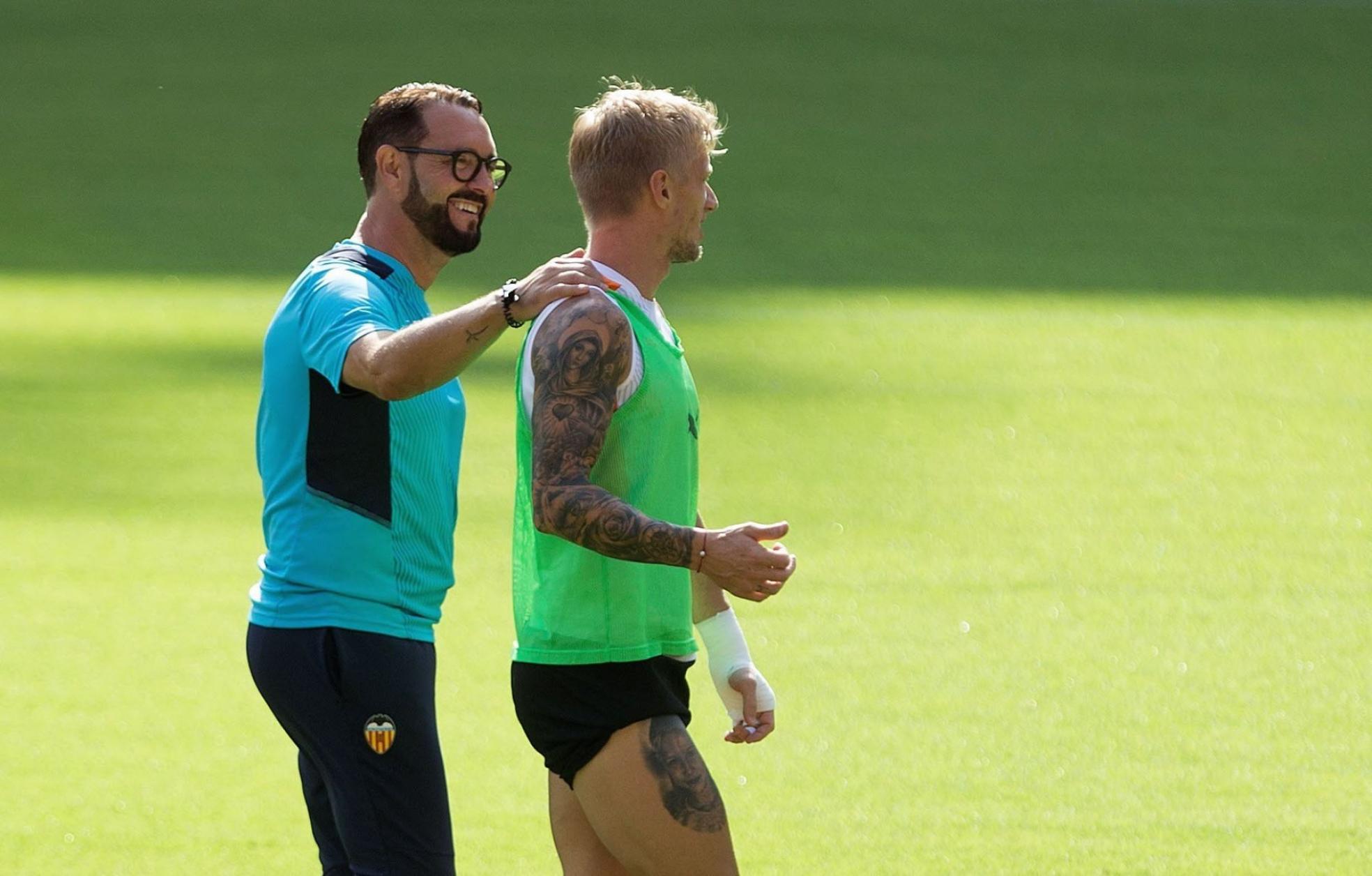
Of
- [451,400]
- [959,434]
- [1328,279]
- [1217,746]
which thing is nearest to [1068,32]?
[1328,279]

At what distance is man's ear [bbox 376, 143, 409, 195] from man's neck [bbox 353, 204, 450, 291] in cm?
4

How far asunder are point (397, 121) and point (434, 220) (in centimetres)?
17

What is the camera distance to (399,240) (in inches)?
117

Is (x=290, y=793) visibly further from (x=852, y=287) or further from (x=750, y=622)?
(x=852, y=287)

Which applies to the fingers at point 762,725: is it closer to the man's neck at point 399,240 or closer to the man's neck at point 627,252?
the man's neck at point 627,252

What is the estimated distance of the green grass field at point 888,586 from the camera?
4.39 m

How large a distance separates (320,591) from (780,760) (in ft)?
7.28

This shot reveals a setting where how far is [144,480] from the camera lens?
695cm

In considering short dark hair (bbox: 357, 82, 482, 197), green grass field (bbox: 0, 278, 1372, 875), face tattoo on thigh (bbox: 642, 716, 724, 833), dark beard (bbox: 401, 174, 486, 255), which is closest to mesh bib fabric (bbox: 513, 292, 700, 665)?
face tattoo on thigh (bbox: 642, 716, 724, 833)

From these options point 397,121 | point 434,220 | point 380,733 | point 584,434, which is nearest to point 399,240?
point 434,220

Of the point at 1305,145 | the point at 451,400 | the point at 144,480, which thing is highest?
the point at 451,400

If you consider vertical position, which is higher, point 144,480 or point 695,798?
point 695,798

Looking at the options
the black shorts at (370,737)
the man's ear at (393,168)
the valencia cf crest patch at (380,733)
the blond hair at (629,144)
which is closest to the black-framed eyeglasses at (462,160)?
the man's ear at (393,168)

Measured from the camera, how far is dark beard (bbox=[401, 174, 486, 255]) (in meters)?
2.96
